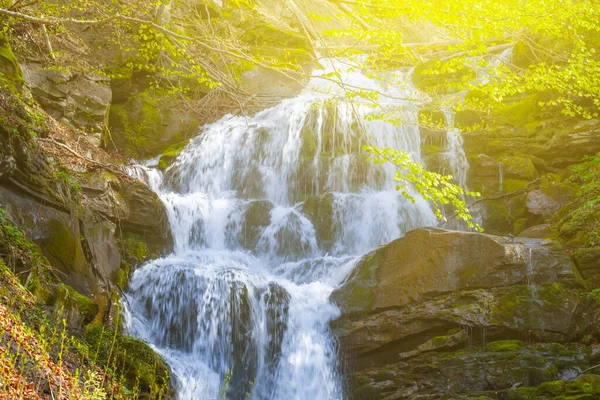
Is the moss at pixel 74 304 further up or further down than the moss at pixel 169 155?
further down

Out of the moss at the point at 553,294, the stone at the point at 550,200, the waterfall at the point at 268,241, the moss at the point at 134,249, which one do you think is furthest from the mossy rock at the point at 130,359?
the stone at the point at 550,200

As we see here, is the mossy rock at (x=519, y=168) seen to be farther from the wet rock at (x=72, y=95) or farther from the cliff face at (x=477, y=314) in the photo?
the wet rock at (x=72, y=95)

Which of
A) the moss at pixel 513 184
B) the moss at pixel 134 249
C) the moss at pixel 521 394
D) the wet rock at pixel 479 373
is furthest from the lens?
the moss at pixel 513 184

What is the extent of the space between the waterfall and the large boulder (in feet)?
2.24

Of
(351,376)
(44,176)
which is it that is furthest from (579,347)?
(44,176)

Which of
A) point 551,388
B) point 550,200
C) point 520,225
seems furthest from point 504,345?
point 550,200

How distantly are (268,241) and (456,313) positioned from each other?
5.70 m

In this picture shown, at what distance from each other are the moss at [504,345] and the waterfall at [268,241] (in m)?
2.76

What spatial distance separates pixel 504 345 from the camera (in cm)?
803

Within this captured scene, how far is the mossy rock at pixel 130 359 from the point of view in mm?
5879

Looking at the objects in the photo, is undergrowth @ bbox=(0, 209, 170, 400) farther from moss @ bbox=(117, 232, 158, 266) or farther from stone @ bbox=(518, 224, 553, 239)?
stone @ bbox=(518, 224, 553, 239)

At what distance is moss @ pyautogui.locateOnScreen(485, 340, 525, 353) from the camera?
795 cm

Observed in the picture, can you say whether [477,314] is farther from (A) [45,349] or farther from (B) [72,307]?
(A) [45,349]

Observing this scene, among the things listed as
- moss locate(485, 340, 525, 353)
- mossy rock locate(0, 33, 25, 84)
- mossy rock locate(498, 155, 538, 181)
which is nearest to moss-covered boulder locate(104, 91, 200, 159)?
mossy rock locate(0, 33, 25, 84)
